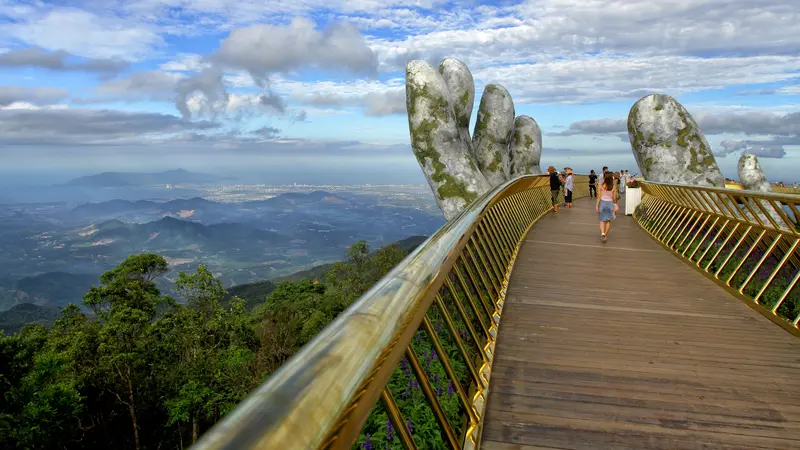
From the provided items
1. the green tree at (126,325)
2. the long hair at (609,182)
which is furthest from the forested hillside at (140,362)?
the long hair at (609,182)

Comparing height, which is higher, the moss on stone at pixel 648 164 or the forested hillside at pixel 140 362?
the moss on stone at pixel 648 164

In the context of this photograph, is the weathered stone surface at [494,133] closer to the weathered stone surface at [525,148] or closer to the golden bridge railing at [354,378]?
the weathered stone surface at [525,148]

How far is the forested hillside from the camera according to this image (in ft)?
102

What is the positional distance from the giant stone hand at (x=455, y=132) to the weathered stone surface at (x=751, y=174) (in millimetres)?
14598

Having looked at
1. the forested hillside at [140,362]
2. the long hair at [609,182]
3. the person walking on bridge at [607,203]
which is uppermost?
the long hair at [609,182]

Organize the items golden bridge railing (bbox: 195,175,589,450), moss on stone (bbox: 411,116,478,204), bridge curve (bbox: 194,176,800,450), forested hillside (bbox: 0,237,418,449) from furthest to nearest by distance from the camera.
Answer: moss on stone (bbox: 411,116,478,204)
forested hillside (bbox: 0,237,418,449)
bridge curve (bbox: 194,176,800,450)
golden bridge railing (bbox: 195,175,589,450)

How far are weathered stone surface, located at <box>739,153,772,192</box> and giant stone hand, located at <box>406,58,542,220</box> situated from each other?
47.9 feet

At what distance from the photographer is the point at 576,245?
12.0 meters

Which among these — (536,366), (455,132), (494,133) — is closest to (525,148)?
(494,133)

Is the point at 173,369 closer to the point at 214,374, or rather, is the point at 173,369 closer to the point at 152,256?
the point at 214,374

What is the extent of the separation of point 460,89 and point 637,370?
123ft

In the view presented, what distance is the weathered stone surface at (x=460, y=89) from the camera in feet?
132

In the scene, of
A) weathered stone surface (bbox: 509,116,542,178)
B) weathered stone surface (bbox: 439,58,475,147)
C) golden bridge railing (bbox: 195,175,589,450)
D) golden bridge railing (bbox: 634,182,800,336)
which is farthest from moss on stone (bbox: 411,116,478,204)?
golden bridge railing (bbox: 195,175,589,450)

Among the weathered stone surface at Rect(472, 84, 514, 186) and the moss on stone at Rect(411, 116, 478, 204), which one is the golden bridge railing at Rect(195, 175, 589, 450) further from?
the weathered stone surface at Rect(472, 84, 514, 186)
